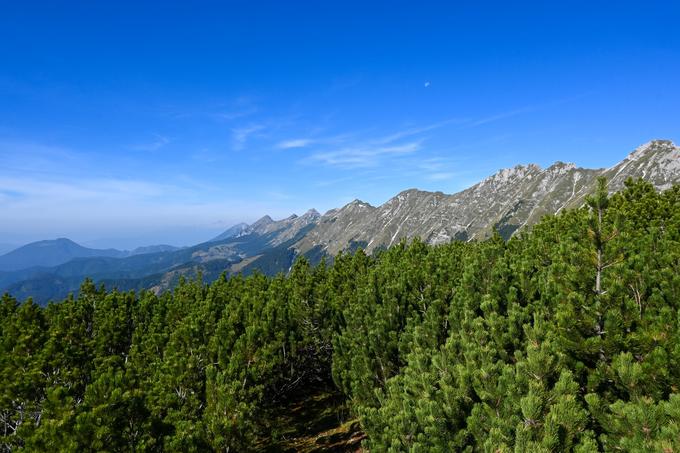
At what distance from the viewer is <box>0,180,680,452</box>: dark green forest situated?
7.18 meters

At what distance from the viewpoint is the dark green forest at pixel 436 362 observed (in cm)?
718

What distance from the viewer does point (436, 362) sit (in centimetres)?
1030

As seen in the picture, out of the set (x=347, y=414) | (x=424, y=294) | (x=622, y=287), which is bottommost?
(x=347, y=414)

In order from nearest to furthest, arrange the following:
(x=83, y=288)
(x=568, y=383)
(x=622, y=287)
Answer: (x=568, y=383), (x=622, y=287), (x=83, y=288)

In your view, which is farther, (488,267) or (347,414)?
(347,414)

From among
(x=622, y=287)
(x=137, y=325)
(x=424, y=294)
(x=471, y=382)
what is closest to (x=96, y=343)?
(x=137, y=325)

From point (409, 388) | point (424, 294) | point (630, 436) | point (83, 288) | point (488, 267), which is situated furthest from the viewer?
point (83, 288)

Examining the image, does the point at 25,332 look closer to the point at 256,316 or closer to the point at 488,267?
the point at 256,316

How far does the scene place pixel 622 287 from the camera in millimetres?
8328

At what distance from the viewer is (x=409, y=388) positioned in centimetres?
1009

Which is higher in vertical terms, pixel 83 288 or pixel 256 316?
pixel 83 288

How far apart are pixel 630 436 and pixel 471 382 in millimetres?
3113

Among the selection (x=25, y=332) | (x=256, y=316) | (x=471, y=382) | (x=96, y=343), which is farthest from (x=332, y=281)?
(x=471, y=382)

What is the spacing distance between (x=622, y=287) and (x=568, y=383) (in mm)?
3005
